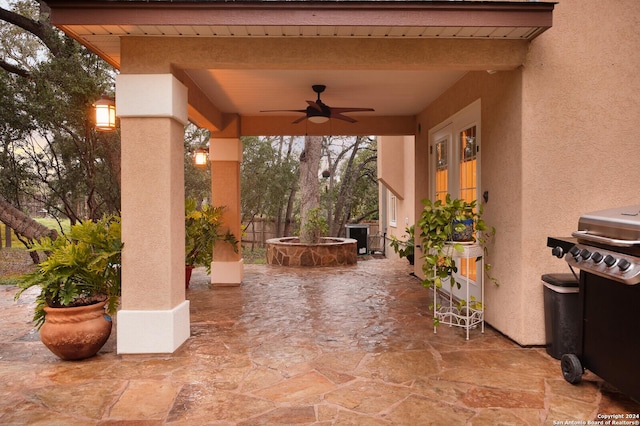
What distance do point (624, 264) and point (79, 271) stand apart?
4.18 metres

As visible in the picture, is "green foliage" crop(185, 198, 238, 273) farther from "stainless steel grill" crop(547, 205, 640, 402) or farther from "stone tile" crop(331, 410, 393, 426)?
"stainless steel grill" crop(547, 205, 640, 402)

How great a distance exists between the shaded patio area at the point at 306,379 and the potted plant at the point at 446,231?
0.69 metres

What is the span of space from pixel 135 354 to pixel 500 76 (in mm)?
4353

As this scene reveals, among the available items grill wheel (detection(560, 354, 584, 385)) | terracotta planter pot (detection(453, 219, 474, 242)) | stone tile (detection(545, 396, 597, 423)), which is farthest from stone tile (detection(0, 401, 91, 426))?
terracotta planter pot (detection(453, 219, 474, 242))

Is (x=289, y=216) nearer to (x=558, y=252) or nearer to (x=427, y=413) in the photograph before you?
(x=558, y=252)

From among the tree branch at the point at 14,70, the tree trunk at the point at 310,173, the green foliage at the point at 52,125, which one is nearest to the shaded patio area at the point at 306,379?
the green foliage at the point at 52,125

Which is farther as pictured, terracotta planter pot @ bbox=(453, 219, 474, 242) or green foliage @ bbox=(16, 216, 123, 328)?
terracotta planter pot @ bbox=(453, 219, 474, 242)

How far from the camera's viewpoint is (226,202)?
7.46 m

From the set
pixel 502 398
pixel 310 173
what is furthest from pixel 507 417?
pixel 310 173

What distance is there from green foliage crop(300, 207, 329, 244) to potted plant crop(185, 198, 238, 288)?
313 cm

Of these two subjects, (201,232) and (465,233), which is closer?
(465,233)

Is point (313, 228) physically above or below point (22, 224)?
below

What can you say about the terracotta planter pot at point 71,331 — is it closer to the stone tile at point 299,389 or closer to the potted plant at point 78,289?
the potted plant at point 78,289

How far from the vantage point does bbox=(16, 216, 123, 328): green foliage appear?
3779 mm
